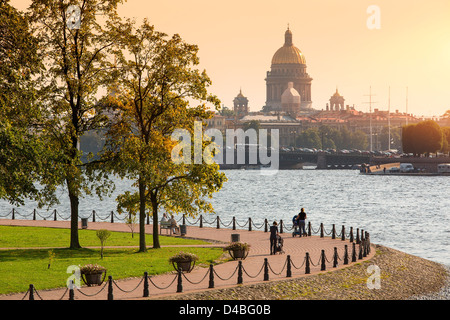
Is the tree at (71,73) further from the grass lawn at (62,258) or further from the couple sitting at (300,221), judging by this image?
the couple sitting at (300,221)

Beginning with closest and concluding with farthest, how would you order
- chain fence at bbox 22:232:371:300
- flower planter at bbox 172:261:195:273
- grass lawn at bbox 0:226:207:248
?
chain fence at bbox 22:232:371:300
flower planter at bbox 172:261:195:273
grass lawn at bbox 0:226:207:248

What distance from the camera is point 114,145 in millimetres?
35000

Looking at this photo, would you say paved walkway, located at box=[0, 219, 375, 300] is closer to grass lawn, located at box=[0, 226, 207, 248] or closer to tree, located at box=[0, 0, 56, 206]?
grass lawn, located at box=[0, 226, 207, 248]

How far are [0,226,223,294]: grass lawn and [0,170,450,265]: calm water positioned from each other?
16698 mm

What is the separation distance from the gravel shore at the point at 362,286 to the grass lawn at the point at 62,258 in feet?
13.4

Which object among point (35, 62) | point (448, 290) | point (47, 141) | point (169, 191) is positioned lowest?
point (448, 290)

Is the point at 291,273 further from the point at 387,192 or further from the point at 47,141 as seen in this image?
the point at 387,192

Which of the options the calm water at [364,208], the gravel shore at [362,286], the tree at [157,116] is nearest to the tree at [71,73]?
the tree at [157,116]

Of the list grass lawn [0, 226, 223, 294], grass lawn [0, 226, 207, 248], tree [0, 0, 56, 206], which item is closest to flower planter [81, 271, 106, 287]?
grass lawn [0, 226, 223, 294]

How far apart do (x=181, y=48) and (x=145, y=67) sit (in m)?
1.76

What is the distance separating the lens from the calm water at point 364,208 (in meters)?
54.2

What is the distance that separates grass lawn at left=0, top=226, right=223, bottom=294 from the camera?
25.6 metres
